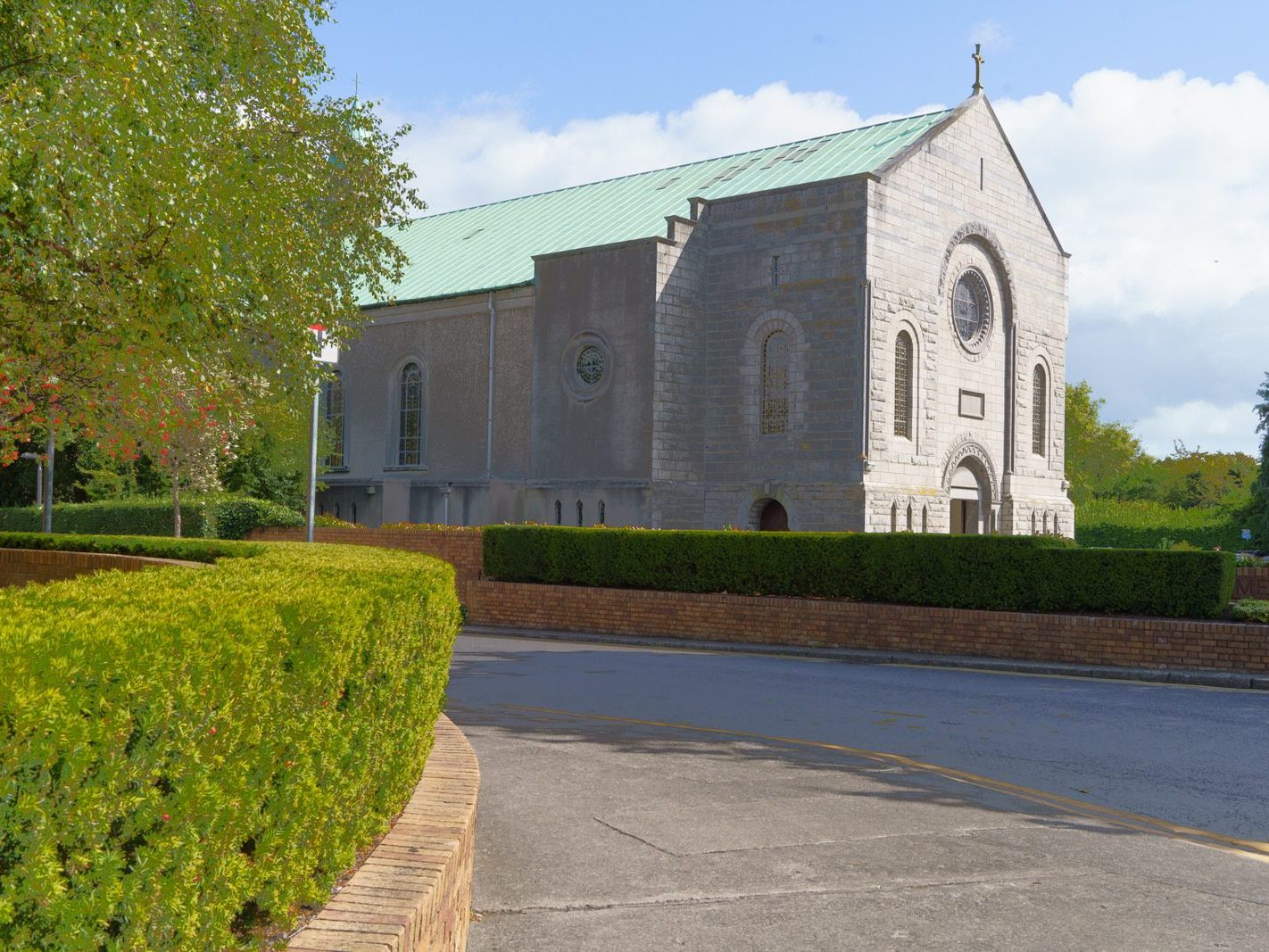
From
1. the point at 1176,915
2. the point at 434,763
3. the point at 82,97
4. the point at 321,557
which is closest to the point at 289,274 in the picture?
the point at 82,97

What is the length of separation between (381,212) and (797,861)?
22374mm

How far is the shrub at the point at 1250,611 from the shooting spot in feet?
54.4

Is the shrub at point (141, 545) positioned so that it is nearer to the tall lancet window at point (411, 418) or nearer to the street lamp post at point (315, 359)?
the street lamp post at point (315, 359)

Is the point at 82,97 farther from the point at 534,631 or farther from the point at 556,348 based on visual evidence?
the point at 556,348

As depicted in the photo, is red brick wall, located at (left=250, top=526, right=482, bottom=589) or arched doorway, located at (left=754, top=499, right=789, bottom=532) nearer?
red brick wall, located at (left=250, top=526, right=482, bottom=589)

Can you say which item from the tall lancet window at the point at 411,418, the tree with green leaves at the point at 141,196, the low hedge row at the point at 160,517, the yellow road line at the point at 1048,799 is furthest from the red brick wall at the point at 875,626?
the tall lancet window at the point at 411,418

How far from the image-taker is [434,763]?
6.29 metres

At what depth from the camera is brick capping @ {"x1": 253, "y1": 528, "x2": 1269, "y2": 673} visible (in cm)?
1633

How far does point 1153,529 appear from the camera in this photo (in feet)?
177

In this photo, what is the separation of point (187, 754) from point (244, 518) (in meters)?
30.7

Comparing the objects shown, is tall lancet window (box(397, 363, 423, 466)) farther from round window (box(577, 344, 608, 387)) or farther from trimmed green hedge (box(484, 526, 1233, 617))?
trimmed green hedge (box(484, 526, 1233, 617))

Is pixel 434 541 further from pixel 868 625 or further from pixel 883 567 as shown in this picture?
pixel 868 625

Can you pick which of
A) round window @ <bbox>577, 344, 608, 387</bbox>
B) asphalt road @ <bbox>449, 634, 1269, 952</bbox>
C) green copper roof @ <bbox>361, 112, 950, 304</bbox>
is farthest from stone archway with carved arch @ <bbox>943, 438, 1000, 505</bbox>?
asphalt road @ <bbox>449, 634, 1269, 952</bbox>

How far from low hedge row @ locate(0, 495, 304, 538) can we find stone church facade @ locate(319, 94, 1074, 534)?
580 centimetres
